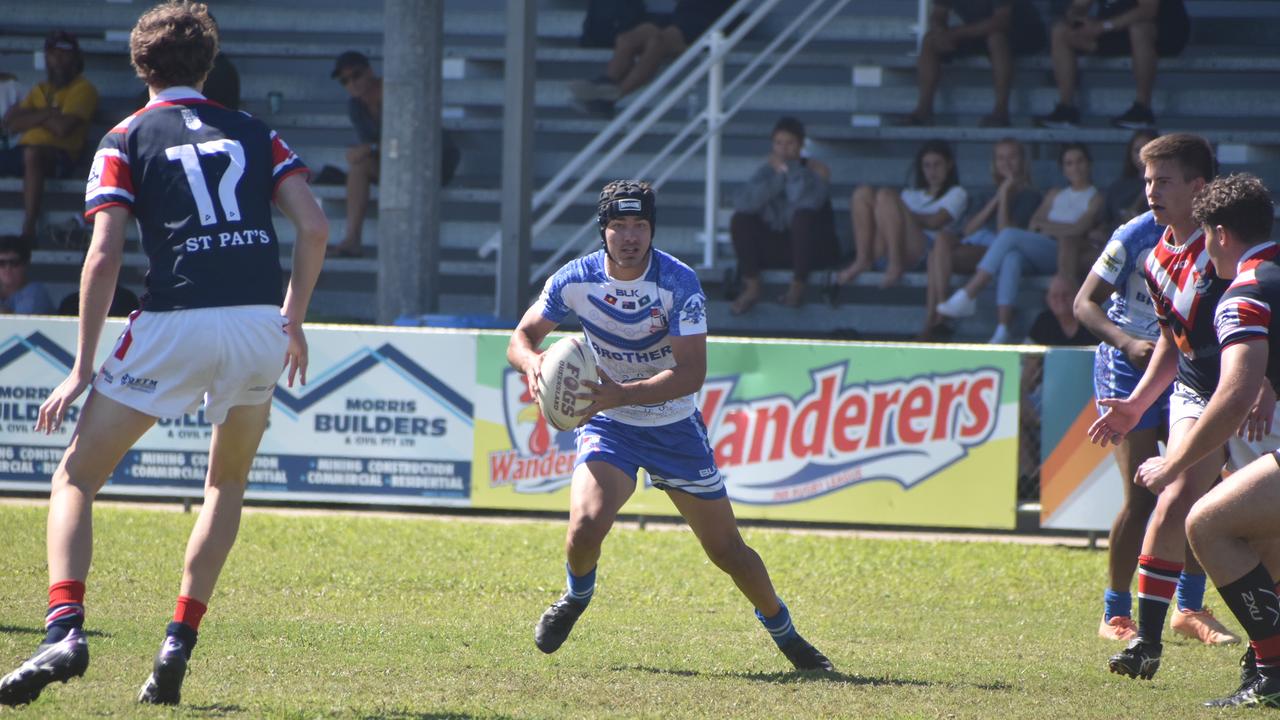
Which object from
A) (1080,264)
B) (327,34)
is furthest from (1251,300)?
(327,34)

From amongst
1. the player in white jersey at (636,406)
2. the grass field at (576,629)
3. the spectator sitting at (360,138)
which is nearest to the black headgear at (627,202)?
the player in white jersey at (636,406)

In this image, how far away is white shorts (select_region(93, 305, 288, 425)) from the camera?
499 centimetres

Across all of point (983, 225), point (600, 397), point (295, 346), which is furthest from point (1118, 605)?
point (983, 225)

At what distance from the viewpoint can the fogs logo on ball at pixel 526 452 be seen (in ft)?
35.3

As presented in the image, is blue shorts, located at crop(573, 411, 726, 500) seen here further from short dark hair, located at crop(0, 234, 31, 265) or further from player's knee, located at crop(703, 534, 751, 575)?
short dark hair, located at crop(0, 234, 31, 265)

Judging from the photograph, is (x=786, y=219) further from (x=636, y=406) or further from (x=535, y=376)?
(x=535, y=376)

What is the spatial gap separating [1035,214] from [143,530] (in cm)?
822

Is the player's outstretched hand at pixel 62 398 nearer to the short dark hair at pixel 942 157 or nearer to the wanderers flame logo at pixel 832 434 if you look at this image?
the wanderers flame logo at pixel 832 434

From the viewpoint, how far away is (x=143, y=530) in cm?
991

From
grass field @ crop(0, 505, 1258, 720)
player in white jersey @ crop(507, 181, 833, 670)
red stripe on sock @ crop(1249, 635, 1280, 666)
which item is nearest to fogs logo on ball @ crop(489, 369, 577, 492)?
grass field @ crop(0, 505, 1258, 720)

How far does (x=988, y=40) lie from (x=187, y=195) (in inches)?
471

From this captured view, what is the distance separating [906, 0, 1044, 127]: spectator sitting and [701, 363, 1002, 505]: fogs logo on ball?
5.77 metres

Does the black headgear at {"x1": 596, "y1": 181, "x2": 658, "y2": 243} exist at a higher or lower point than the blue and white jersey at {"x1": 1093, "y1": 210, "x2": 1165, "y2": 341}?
higher

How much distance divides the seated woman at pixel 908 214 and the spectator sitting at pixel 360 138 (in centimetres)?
441
